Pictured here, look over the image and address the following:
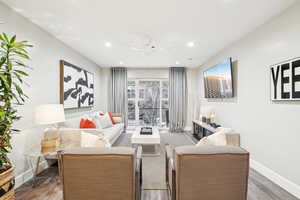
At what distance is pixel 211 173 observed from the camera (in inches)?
56.9

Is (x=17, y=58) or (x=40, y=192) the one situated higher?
(x=17, y=58)

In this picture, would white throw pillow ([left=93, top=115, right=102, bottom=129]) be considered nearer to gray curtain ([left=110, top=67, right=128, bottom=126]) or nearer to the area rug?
the area rug

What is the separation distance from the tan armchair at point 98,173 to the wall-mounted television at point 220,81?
119 inches

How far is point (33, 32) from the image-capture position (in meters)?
2.65

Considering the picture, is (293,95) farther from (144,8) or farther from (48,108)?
(48,108)

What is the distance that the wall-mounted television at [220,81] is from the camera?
3.56 metres

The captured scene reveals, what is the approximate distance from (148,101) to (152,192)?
14.7 feet

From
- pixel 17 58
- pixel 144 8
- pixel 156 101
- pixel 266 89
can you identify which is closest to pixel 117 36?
pixel 144 8

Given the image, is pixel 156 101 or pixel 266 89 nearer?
pixel 266 89

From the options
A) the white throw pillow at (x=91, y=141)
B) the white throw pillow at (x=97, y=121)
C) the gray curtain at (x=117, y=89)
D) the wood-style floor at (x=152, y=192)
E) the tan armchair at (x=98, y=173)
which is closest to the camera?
the tan armchair at (x=98, y=173)

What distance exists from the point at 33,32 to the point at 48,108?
135cm

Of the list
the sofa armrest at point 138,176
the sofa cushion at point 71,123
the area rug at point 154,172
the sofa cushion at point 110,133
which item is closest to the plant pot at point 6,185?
the sofa armrest at point 138,176

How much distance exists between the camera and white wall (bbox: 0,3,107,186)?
229 centimetres

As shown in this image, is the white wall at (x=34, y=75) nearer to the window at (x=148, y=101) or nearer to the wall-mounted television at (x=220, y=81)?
the window at (x=148, y=101)
